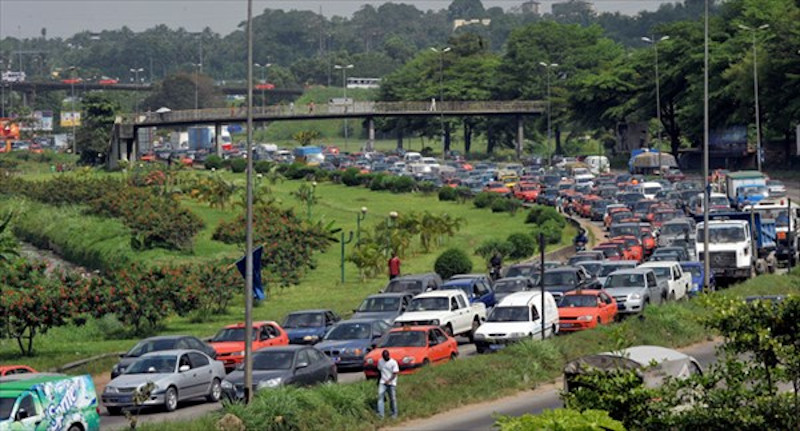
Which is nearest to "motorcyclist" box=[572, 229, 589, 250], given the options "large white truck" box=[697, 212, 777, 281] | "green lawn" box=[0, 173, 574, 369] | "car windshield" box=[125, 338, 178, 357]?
"green lawn" box=[0, 173, 574, 369]

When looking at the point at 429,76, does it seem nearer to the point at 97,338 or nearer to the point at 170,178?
the point at 170,178

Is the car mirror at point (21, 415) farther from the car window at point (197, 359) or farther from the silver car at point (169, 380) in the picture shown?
the car window at point (197, 359)

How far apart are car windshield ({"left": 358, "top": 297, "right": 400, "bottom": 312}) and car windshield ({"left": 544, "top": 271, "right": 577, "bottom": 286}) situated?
4.98 metres

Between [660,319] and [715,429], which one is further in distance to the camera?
[660,319]

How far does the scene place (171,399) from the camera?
31.6 meters

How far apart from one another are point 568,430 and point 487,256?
48059 millimetres

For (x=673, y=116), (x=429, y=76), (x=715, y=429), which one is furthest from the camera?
(x=429, y=76)

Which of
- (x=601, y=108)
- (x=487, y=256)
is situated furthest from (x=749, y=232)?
(x=601, y=108)

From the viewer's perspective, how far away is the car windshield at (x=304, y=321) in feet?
139

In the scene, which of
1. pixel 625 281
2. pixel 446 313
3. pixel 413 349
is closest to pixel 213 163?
pixel 625 281

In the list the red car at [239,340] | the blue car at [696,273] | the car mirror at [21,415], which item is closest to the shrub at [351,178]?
the blue car at [696,273]

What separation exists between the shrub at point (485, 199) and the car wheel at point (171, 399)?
189 ft

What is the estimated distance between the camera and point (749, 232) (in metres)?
53.7

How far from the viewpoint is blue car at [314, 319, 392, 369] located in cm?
3738
